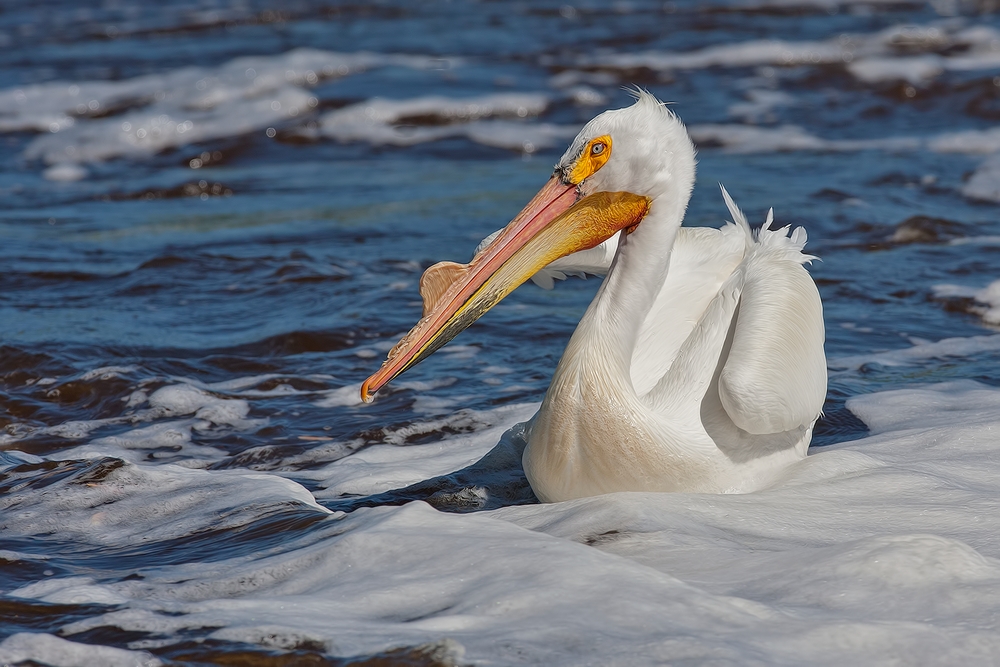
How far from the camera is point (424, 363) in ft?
15.6

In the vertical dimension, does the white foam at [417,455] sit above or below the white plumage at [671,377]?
below

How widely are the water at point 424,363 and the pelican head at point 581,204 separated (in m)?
0.57

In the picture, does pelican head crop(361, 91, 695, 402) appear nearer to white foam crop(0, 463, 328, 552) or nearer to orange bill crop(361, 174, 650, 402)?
orange bill crop(361, 174, 650, 402)

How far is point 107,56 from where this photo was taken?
11.3 m

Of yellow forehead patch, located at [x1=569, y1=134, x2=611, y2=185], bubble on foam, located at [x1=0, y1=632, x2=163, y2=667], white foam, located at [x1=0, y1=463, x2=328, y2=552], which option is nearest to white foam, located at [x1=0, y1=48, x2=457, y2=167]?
white foam, located at [x1=0, y1=463, x2=328, y2=552]

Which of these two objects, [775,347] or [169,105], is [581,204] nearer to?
Result: [775,347]

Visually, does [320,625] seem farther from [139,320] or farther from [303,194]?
[303,194]

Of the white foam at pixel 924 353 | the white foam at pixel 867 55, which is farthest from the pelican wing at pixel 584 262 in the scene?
the white foam at pixel 867 55

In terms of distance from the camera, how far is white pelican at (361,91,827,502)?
303cm

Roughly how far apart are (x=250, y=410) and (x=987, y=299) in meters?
3.12

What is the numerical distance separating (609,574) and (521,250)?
3.35ft

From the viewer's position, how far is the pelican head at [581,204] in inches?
122

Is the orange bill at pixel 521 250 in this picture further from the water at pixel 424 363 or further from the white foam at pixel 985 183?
the white foam at pixel 985 183

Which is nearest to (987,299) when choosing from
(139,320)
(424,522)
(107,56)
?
(424,522)
